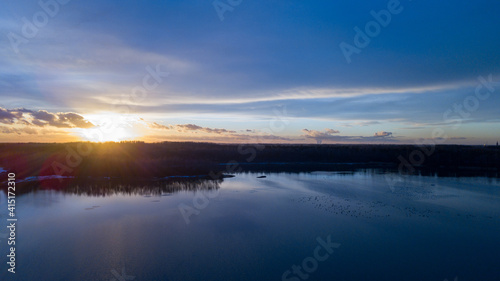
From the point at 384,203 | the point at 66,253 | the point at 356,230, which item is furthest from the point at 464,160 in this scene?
the point at 66,253

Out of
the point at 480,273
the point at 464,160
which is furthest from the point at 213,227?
the point at 464,160

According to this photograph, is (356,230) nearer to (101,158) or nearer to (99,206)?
(99,206)

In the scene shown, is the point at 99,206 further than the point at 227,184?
No

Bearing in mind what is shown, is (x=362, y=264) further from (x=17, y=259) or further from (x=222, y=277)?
(x=17, y=259)

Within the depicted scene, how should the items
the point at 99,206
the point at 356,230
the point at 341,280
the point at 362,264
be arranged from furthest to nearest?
the point at 99,206 < the point at 356,230 < the point at 362,264 < the point at 341,280

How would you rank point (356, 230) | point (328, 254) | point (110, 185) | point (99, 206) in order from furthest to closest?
point (110, 185) < point (99, 206) < point (356, 230) < point (328, 254)

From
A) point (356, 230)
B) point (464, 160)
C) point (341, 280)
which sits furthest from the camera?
point (464, 160)
